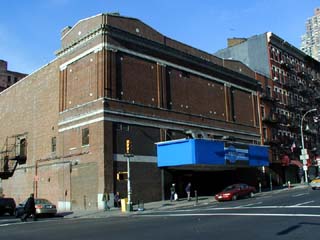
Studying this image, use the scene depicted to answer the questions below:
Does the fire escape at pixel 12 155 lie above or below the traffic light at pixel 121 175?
above

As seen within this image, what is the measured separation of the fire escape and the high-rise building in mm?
110416

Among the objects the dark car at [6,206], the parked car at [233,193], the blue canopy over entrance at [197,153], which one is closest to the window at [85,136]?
the blue canopy over entrance at [197,153]

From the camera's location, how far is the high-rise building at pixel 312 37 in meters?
142

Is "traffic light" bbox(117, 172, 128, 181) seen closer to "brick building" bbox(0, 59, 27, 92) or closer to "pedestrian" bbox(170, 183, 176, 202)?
"pedestrian" bbox(170, 183, 176, 202)

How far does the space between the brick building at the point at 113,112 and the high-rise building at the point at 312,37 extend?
3817 inches

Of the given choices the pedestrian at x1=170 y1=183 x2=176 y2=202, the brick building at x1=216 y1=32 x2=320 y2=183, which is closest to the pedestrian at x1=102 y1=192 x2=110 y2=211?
the pedestrian at x1=170 y1=183 x2=176 y2=202

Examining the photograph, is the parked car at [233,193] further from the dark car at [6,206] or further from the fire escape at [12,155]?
the fire escape at [12,155]

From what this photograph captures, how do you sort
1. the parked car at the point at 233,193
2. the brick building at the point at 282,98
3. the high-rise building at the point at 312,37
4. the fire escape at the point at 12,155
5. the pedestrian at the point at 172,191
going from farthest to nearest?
the high-rise building at the point at 312,37
the brick building at the point at 282,98
the fire escape at the point at 12,155
the pedestrian at the point at 172,191
the parked car at the point at 233,193

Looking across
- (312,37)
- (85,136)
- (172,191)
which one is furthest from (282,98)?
(312,37)

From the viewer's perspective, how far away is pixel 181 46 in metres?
48.3

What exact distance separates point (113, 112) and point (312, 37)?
127930 millimetres

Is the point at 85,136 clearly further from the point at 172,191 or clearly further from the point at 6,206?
the point at 172,191

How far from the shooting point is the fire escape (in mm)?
51594

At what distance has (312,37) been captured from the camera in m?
150
